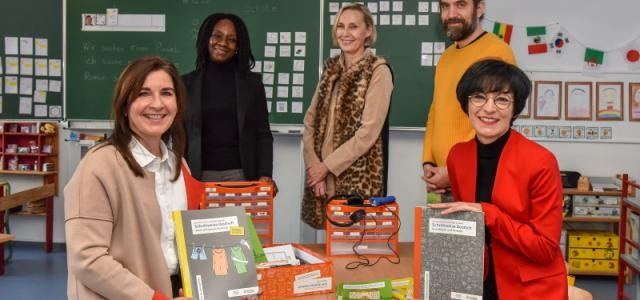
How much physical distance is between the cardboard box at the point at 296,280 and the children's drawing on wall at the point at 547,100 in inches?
139

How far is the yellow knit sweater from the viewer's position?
94.0 inches

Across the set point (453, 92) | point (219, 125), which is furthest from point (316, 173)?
point (453, 92)

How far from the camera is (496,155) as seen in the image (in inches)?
66.7

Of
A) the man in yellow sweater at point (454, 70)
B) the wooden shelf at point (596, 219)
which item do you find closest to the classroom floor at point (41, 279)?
the wooden shelf at point (596, 219)

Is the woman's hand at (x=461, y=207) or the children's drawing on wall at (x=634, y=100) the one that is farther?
the children's drawing on wall at (x=634, y=100)

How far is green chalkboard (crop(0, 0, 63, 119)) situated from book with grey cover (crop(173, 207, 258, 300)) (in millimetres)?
3729

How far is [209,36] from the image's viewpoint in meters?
2.85

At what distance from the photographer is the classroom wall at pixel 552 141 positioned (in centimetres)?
467

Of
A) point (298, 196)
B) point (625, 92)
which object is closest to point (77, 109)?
point (298, 196)

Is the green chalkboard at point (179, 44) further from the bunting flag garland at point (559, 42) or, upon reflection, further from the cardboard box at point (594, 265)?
the cardboard box at point (594, 265)

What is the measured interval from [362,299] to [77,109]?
379cm

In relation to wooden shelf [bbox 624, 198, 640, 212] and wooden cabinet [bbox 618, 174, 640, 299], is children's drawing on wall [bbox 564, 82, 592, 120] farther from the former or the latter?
wooden shelf [bbox 624, 198, 640, 212]

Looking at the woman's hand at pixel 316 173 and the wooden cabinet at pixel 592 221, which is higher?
the woman's hand at pixel 316 173

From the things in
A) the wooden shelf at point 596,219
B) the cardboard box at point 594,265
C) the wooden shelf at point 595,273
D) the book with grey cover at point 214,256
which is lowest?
the wooden shelf at point 595,273
